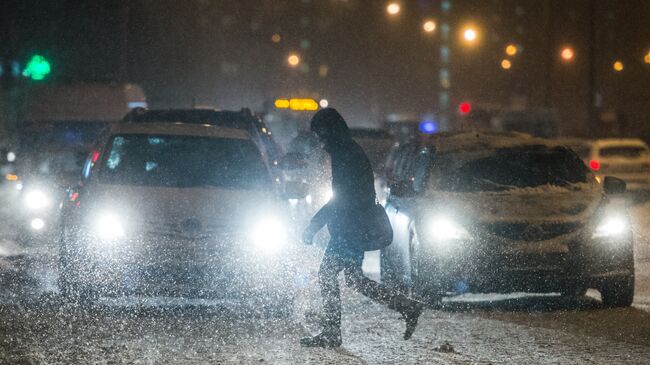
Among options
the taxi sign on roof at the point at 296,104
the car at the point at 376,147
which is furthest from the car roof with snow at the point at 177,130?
the taxi sign on roof at the point at 296,104

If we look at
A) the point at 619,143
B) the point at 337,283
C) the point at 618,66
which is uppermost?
the point at 618,66

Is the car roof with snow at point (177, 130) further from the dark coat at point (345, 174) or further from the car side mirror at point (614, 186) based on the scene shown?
the car side mirror at point (614, 186)

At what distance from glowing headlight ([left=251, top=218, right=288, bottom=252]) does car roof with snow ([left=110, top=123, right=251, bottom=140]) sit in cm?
166

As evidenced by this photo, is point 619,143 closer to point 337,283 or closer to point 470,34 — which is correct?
point 470,34

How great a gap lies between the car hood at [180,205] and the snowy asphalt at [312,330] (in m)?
0.78

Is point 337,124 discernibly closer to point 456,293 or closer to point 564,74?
point 456,293

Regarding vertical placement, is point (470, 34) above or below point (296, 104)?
above

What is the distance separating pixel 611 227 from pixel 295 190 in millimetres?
2938

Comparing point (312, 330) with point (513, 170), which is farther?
point (513, 170)

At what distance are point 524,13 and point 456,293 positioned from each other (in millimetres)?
61988

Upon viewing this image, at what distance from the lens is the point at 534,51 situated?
67062mm

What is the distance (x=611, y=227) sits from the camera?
1034 centimetres

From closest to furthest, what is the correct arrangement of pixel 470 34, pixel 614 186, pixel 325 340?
pixel 325 340 → pixel 614 186 → pixel 470 34

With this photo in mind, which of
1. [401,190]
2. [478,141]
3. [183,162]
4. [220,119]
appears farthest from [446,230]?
[220,119]
